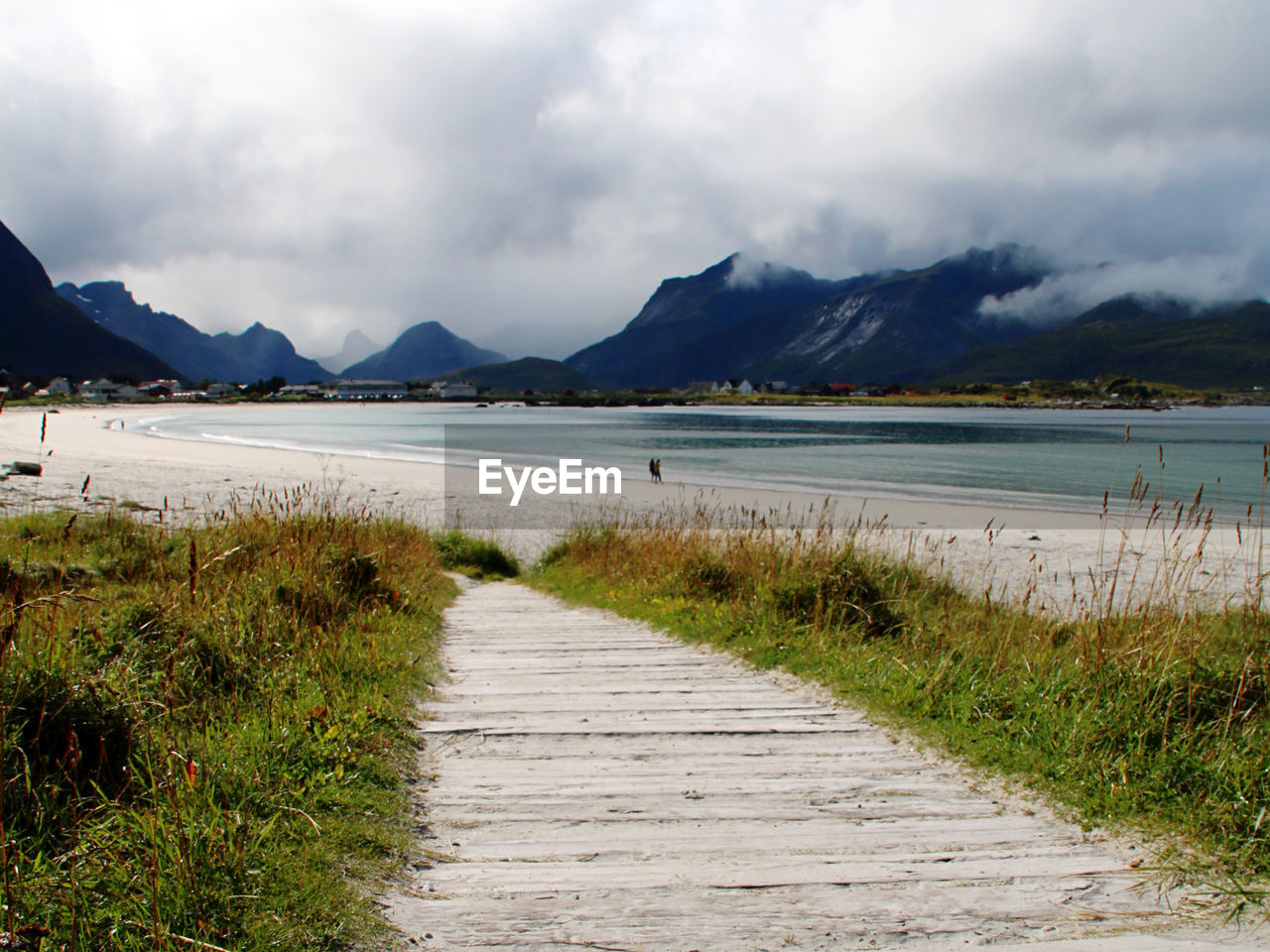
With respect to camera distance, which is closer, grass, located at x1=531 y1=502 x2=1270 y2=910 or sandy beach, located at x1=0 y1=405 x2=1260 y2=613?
grass, located at x1=531 y1=502 x2=1270 y2=910

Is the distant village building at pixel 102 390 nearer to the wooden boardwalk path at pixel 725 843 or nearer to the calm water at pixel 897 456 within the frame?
the calm water at pixel 897 456

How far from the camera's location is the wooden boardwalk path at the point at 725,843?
2.49 metres

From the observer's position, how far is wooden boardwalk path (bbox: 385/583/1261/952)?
98.1 inches

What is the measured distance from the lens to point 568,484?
37.6m

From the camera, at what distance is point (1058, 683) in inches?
181

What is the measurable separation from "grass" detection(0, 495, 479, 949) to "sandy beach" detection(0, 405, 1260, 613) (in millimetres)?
A: 4709

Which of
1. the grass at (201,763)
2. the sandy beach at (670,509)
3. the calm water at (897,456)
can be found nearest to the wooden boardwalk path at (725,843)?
the grass at (201,763)

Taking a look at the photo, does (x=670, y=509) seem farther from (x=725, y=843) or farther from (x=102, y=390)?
(x=102, y=390)

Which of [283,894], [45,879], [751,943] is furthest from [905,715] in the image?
[45,879]

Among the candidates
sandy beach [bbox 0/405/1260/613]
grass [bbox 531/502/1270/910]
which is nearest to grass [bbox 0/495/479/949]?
grass [bbox 531/502/1270/910]

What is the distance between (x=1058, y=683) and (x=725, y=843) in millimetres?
2699

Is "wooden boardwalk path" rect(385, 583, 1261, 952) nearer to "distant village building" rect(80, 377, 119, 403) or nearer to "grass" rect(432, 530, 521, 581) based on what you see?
"grass" rect(432, 530, 521, 581)

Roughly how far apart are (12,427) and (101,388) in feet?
375

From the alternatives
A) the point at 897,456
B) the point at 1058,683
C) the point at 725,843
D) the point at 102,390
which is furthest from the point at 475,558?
the point at 102,390
